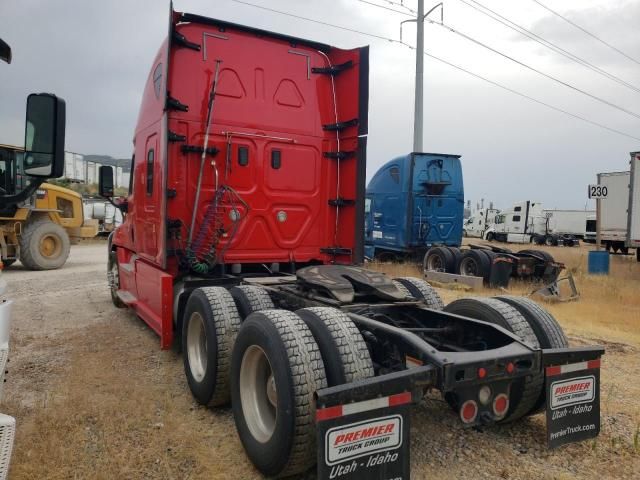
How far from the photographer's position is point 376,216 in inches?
566

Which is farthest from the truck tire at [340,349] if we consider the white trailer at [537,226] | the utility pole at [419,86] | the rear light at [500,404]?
the white trailer at [537,226]

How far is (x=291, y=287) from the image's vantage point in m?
4.66

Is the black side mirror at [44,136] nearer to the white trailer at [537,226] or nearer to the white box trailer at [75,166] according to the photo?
the white box trailer at [75,166]

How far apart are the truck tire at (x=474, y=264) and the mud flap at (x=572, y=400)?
7490 mm

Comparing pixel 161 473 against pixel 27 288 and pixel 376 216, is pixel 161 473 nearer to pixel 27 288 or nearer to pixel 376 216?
pixel 27 288

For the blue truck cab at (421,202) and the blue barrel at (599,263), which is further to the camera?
the blue barrel at (599,263)

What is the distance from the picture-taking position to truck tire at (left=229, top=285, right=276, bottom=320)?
4.01 meters

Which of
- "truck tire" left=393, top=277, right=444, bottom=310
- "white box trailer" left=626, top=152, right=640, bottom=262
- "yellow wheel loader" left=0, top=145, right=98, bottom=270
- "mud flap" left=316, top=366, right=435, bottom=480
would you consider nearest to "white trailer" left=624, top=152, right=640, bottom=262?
"white box trailer" left=626, top=152, right=640, bottom=262

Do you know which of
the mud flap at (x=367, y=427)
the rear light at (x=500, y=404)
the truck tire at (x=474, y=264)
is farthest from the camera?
the truck tire at (x=474, y=264)

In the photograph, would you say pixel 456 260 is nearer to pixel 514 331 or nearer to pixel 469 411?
pixel 514 331

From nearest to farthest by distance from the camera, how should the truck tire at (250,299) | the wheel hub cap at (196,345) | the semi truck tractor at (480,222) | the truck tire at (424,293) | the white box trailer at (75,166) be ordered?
the truck tire at (250,299), the wheel hub cap at (196,345), the truck tire at (424,293), the white box trailer at (75,166), the semi truck tractor at (480,222)

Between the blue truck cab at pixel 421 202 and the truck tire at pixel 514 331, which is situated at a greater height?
the blue truck cab at pixel 421 202

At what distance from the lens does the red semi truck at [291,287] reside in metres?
2.64

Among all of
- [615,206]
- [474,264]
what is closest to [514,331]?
[474,264]
